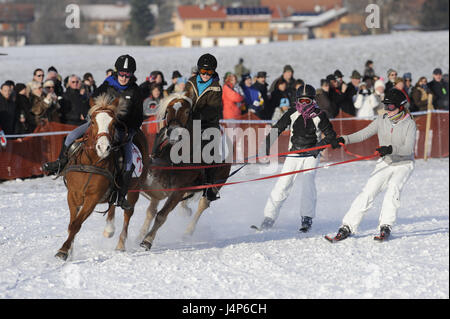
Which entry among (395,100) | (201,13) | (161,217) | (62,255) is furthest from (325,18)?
(62,255)

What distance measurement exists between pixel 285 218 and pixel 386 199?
2691mm

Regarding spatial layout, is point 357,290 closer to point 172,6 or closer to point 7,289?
point 7,289

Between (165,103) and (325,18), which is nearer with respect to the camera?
(165,103)

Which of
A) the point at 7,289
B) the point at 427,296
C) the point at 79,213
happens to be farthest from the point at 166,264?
the point at 427,296

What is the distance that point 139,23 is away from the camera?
245ft

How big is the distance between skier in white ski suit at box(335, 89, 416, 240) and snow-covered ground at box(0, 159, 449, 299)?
0.32 m

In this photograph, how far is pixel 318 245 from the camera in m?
9.29

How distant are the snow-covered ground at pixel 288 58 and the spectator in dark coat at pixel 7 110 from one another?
20.2 metres

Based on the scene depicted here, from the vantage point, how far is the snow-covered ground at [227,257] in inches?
273

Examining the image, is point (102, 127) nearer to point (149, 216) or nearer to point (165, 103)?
point (165, 103)

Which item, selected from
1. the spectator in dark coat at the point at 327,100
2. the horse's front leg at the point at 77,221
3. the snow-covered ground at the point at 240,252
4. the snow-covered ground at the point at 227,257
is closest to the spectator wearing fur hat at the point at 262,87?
the spectator in dark coat at the point at 327,100

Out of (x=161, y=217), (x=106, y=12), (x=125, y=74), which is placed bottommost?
(x=161, y=217)

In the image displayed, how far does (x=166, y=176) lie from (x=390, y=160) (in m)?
2.96

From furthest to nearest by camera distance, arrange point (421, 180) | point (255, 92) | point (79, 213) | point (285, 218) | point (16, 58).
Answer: point (16, 58) < point (255, 92) < point (421, 180) < point (285, 218) < point (79, 213)
